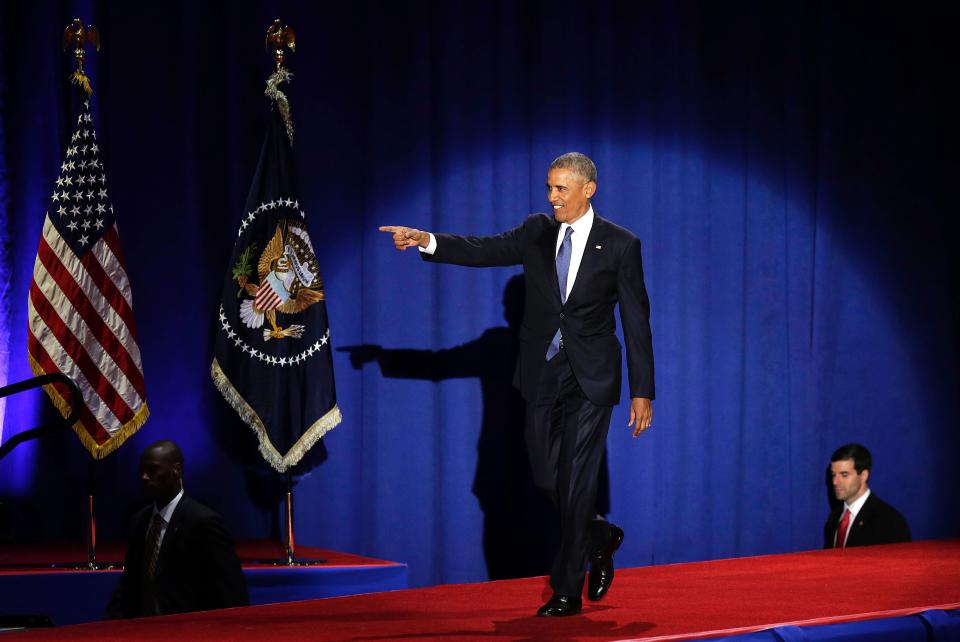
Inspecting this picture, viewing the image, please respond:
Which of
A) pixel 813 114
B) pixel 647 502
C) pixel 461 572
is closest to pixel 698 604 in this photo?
pixel 461 572

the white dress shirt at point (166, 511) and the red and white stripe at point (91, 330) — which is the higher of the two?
the red and white stripe at point (91, 330)

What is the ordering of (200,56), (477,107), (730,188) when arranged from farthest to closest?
(730,188)
(477,107)
(200,56)

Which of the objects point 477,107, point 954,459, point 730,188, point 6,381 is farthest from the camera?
point 954,459

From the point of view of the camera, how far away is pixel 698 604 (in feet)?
13.5

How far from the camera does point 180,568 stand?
4328mm

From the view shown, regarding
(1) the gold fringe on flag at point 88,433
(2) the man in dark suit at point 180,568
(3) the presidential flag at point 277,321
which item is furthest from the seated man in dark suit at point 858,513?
(1) the gold fringe on flag at point 88,433

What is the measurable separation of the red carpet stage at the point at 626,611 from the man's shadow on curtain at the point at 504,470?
1.44 m

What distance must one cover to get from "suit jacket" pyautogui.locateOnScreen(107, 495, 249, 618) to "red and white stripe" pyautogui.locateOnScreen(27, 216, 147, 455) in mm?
999

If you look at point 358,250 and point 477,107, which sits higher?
point 477,107

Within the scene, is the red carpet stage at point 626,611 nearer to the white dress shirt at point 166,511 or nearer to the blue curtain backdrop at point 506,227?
the white dress shirt at point 166,511

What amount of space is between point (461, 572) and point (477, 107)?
7.55 ft

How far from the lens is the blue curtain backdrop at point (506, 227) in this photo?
19.1 feet

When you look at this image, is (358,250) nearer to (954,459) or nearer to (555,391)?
(555,391)

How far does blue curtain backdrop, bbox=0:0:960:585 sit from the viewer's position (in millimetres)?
5824
